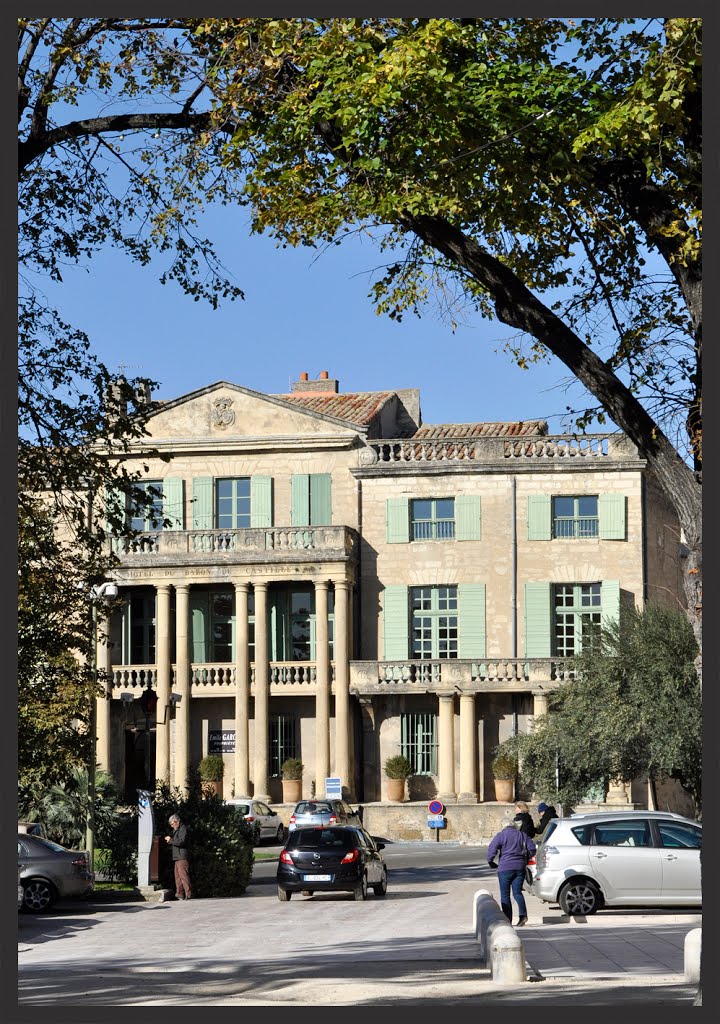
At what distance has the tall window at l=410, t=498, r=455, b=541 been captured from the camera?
155 feet

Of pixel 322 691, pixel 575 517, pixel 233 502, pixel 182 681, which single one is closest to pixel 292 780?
pixel 322 691

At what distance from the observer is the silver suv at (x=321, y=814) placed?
3788cm

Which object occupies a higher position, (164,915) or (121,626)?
(121,626)

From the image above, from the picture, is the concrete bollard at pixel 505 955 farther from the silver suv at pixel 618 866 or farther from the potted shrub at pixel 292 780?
the potted shrub at pixel 292 780

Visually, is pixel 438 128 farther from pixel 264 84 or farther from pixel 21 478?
pixel 21 478

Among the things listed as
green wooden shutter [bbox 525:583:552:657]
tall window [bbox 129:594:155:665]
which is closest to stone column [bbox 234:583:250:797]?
tall window [bbox 129:594:155:665]

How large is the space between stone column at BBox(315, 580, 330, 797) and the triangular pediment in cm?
548

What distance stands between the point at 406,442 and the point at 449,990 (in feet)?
116

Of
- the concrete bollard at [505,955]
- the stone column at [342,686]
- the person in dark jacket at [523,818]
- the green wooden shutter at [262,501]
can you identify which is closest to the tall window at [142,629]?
the green wooden shutter at [262,501]

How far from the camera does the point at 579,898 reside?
2244 cm

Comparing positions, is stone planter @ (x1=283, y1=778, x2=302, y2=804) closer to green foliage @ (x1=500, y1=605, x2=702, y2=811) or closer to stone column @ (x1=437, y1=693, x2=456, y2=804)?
stone column @ (x1=437, y1=693, x2=456, y2=804)

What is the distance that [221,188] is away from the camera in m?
15.0

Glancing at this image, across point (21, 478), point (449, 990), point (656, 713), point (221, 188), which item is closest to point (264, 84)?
point (221, 188)

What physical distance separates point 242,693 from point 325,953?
28761 mm
